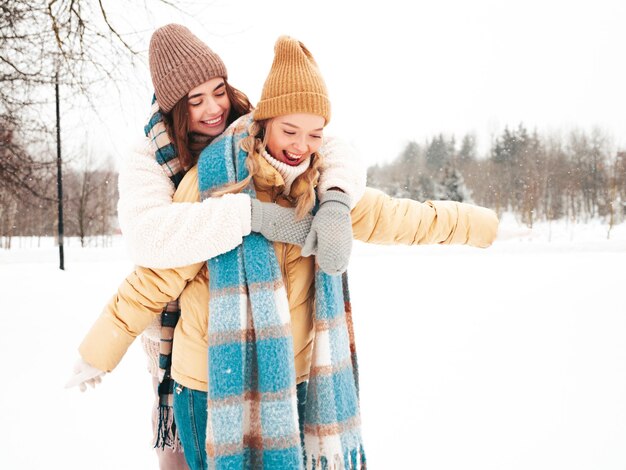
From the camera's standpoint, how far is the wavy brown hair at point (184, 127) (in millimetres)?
1468

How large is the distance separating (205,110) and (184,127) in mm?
85

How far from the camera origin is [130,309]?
1.33m

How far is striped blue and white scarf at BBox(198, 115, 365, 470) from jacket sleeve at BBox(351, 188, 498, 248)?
0.79 feet

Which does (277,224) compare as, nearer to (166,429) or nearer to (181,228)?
(181,228)

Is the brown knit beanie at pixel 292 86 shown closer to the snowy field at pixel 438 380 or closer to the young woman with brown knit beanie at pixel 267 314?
the young woman with brown knit beanie at pixel 267 314

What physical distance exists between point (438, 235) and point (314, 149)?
18.8 inches

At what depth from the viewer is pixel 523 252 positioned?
539 inches

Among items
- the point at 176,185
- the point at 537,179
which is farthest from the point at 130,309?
the point at 537,179

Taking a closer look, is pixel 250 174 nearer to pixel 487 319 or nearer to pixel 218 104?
pixel 218 104

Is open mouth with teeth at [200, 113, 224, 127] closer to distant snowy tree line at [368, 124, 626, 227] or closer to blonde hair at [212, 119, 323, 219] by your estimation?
blonde hair at [212, 119, 323, 219]

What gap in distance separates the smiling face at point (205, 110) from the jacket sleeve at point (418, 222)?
524 millimetres

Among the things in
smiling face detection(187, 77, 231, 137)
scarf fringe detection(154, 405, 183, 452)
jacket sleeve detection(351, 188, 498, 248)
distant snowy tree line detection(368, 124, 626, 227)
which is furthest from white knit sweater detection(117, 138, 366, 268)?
distant snowy tree line detection(368, 124, 626, 227)

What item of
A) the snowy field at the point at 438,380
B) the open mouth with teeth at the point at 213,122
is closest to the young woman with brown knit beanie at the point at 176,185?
the open mouth with teeth at the point at 213,122

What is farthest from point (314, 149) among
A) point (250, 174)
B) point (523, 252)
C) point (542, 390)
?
point (523, 252)
